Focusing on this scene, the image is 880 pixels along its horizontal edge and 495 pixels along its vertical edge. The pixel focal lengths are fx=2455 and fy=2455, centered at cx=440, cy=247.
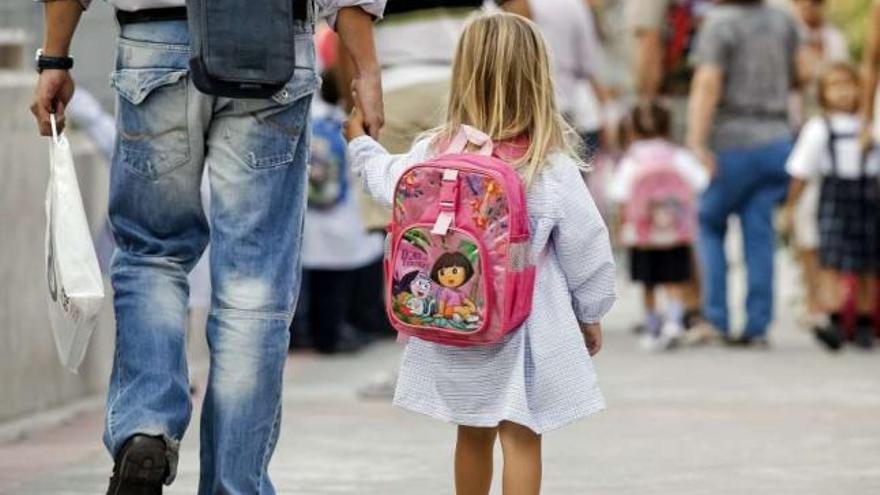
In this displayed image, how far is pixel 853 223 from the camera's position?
12617 millimetres

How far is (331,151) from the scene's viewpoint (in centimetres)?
1182

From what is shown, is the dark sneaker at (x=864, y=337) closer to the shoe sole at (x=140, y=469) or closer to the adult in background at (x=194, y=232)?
the adult in background at (x=194, y=232)

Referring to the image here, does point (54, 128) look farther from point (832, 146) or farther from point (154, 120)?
point (832, 146)

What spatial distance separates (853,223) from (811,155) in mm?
411

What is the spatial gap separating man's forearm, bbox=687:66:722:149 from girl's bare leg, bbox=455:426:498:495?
663cm

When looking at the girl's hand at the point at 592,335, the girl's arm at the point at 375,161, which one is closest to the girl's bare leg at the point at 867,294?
the girl's hand at the point at 592,335

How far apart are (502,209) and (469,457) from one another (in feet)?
2.36

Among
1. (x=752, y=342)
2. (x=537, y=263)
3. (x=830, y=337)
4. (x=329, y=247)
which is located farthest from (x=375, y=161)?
(x=752, y=342)

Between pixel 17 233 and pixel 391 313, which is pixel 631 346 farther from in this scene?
pixel 391 313

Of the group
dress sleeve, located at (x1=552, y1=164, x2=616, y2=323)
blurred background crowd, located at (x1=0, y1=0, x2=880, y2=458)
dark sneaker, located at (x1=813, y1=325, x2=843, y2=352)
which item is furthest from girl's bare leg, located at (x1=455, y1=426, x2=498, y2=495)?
dark sneaker, located at (x1=813, y1=325, x2=843, y2=352)

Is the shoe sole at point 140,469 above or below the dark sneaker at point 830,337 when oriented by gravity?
above

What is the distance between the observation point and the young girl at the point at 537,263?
226 inches

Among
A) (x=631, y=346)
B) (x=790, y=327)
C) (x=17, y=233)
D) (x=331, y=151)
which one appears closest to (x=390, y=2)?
(x=17, y=233)

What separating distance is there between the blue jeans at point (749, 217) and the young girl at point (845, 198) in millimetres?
162
